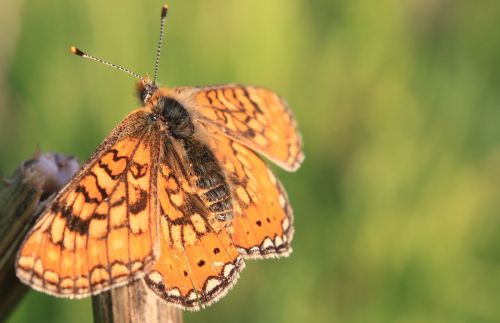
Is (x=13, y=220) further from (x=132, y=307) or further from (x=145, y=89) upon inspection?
(x=145, y=89)

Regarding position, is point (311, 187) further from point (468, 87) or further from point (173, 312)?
point (173, 312)

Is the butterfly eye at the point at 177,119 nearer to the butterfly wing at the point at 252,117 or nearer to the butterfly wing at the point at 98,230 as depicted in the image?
the butterfly wing at the point at 252,117

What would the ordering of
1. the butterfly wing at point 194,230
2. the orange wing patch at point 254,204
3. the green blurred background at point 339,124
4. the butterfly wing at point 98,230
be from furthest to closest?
the green blurred background at point 339,124 → the orange wing patch at point 254,204 → the butterfly wing at point 194,230 → the butterfly wing at point 98,230

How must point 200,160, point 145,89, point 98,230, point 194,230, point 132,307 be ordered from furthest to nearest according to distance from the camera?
1. point 145,89
2. point 200,160
3. point 194,230
4. point 98,230
5. point 132,307

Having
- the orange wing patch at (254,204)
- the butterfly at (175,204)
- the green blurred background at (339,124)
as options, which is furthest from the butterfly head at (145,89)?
the green blurred background at (339,124)

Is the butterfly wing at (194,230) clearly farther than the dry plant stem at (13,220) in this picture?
Yes

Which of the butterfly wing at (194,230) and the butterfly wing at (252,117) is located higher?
the butterfly wing at (252,117)

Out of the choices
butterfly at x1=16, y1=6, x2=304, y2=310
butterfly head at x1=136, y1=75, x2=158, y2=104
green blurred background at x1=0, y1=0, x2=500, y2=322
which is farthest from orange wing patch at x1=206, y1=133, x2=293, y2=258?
green blurred background at x1=0, y1=0, x2=500, y2=322

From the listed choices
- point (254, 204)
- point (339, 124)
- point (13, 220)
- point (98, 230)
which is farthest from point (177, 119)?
point (339, 124)
